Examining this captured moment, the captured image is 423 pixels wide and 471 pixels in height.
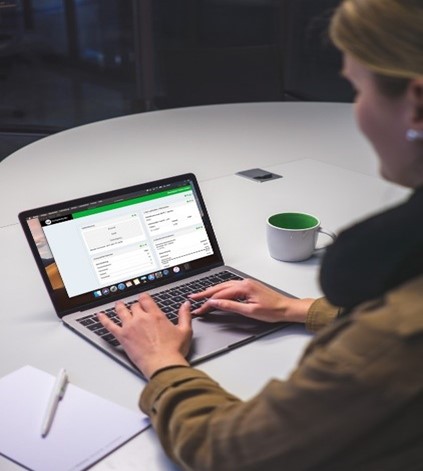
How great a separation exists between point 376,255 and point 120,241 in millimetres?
666

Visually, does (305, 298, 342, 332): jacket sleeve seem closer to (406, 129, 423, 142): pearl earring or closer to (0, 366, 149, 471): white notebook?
(0, 366, 149, 471): white notebook

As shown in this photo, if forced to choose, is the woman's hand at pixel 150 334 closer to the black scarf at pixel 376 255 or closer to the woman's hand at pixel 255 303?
the woman's hand at pixel 255 303

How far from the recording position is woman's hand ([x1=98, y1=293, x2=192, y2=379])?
980 mm

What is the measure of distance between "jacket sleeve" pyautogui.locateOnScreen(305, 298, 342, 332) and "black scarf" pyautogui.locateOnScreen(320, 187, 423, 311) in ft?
1.30

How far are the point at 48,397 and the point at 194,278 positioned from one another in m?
0.43

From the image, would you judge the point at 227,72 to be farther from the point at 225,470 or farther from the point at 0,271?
the point at 225,470

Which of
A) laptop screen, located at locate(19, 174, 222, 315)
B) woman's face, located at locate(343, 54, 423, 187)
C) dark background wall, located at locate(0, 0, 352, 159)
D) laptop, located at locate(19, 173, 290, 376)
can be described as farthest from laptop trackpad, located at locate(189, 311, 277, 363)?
dark background wall, located at locate(0, 0, 352, 159)

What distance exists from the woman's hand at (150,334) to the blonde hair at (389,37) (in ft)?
1.70

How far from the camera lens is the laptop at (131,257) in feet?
3.84

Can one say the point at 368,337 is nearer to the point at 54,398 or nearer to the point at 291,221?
the point at 54,398

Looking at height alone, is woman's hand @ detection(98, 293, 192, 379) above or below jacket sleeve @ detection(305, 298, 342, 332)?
above

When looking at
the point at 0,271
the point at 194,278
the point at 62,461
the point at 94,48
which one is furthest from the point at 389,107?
the point at 94,48

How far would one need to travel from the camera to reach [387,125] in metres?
0.69

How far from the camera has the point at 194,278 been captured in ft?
4.34
